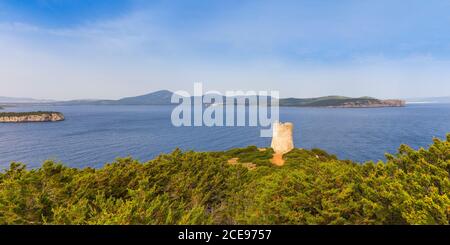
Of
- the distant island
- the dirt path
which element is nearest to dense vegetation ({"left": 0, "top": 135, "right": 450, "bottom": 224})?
the dirt path

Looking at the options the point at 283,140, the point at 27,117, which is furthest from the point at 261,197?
the point at 27,117

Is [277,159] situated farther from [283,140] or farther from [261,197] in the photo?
[261,197]

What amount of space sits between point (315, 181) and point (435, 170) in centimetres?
512

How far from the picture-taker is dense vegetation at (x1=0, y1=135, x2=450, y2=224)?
900cm

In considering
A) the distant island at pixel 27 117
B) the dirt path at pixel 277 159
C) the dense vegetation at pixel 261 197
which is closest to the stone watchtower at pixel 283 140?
the dirt path at pixel 277 159

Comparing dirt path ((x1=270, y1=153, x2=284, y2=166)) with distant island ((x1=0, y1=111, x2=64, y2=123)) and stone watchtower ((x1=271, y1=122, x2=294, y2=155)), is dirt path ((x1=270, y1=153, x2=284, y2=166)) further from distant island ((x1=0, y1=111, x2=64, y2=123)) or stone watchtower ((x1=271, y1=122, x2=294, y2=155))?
distant island ((x1=0, y1=111, x2=64, y2=123))

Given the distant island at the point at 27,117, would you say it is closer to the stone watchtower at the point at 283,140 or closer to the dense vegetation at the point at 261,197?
the stone watchtower at the point at 283,140

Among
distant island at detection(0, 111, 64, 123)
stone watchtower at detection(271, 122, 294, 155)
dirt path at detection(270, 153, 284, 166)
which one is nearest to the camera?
dirt path at detection(270, 153, 284, 166)

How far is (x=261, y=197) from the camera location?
1307 centimetres

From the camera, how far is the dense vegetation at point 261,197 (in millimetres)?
9000
